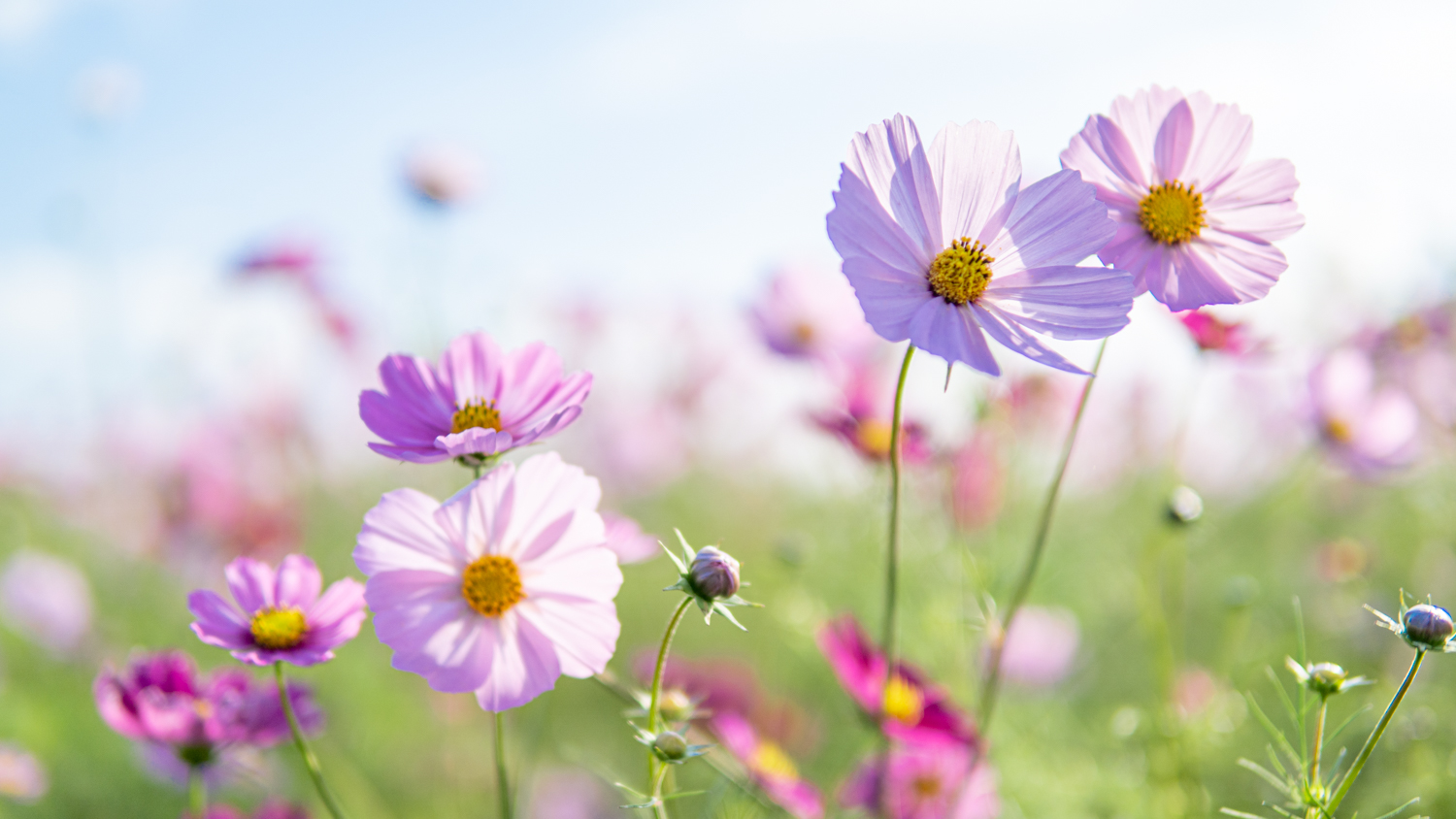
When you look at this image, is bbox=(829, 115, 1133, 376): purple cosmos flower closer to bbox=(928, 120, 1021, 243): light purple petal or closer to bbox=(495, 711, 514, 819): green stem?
bbox=(928, 120, 1021, 243): light purple petal

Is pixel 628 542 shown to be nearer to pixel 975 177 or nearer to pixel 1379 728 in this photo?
pixel 975 177

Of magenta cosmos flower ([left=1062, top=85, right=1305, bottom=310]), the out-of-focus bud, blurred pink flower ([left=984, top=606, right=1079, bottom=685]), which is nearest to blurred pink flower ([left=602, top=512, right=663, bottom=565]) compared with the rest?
magenta cosmos flower ([left=1062, top=85, right=1305, bottom=310])

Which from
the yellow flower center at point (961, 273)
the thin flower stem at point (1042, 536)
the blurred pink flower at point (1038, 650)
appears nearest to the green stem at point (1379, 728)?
the thin flower stem at point (1042, 536)

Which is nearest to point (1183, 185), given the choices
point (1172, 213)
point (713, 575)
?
point (1172, 213)

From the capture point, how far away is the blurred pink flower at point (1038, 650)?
158 centimetres

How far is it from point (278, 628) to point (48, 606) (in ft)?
6.34

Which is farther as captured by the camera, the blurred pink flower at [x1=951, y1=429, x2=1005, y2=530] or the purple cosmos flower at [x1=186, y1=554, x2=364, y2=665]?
the blurred pink flower at [x1=951, y1=429, x2=1005, y2=530]

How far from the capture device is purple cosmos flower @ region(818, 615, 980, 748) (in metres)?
0.75

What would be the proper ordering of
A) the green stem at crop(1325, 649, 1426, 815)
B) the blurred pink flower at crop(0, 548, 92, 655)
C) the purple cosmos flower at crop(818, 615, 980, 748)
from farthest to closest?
the blurred pink flower at crop(0, 548, 92, 655)
the purple cosmos flower at crop(818, 615, 980, 748)
the green stem at crop(1325, 649, 1426, 815)

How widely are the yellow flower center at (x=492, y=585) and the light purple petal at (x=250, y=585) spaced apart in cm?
18

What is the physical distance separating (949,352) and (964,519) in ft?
3.08

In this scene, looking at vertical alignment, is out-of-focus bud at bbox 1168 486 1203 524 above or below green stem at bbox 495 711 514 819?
above

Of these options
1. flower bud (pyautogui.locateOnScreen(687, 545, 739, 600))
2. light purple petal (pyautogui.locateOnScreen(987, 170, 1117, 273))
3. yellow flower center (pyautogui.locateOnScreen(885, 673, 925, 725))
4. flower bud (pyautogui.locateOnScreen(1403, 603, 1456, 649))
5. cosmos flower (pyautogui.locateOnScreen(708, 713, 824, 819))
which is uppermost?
light purple petal (pyautogui.locateOnScreen(987, 170, 1117, 273))

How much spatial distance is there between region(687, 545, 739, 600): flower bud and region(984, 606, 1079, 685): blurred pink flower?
114cm
